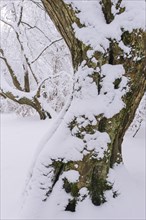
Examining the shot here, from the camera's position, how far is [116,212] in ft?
8.16

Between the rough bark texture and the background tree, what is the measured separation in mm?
5680

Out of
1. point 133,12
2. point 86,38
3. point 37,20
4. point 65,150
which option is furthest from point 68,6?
point 37,20

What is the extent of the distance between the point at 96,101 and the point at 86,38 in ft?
1.57

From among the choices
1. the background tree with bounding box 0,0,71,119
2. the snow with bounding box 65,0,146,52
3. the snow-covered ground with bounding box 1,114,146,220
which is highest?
the background tree with bounding box 0,0,71,119

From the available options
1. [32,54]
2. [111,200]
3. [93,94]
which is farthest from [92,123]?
[32,54]

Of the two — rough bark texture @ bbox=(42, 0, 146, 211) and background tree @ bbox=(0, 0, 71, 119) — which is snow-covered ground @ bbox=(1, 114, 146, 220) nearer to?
rough bark texture @ bbox=(42, 0, 146, 211)

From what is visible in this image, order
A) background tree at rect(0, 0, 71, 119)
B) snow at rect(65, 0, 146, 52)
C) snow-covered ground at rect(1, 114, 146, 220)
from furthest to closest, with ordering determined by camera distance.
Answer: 1. background tree at rect(0, 0, 71, 119)
2. snow-covered ground at rect(1, 114, 146, 220)
3. snow at rect(65, 0, 146, 52)

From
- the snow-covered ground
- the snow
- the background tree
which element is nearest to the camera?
the snow

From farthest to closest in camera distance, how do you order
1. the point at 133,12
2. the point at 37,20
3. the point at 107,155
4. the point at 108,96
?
the point at 37,20 → the point at 107,155 → the point at 108,96 → the point at 133,12

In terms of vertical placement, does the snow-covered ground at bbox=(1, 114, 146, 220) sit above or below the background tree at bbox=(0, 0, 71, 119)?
below

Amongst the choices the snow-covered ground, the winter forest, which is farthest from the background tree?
the winter forest

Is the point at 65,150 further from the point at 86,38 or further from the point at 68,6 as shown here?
the point at 68,6

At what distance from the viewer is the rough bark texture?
7.47ft

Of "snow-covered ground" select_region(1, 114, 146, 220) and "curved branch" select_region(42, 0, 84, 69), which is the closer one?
"curved branch" select_region(42, 0, 84, 69)
